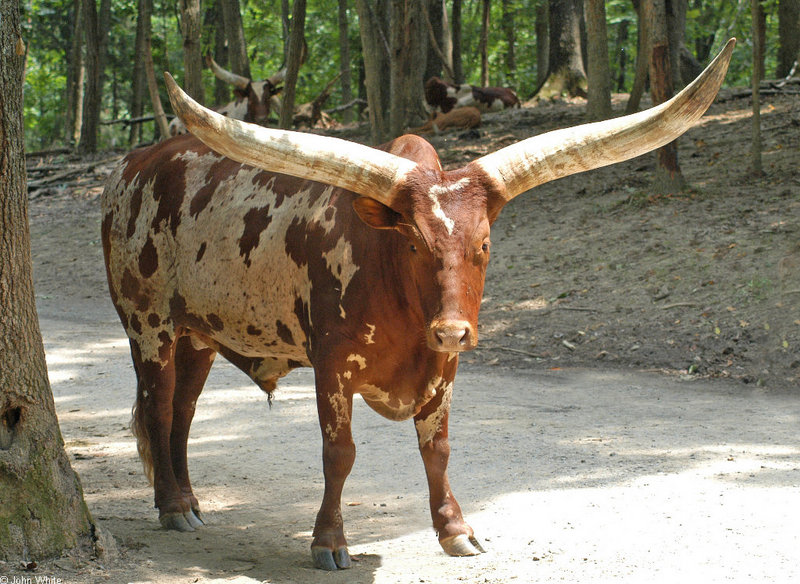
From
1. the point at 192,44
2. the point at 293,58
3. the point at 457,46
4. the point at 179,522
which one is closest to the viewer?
the point at 179,522

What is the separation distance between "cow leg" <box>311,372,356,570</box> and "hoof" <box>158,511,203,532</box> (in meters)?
1.08

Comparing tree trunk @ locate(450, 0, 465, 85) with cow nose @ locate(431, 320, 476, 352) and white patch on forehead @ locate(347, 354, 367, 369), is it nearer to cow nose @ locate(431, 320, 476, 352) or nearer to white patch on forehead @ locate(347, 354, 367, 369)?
white patch on forehead @ locate(347, 354, 367, 369)

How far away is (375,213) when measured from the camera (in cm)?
421

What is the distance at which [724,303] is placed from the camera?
9438mm

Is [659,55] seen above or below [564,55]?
below

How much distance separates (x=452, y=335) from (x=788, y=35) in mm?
15295

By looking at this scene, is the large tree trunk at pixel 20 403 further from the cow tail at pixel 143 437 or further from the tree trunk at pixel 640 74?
the tree trunk at pixel 640 74

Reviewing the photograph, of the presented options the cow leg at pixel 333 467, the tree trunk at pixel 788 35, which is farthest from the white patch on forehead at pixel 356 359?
the tree trunk at pixel 788 35

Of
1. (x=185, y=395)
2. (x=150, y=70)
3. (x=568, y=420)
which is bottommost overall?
(x=568, y=420)

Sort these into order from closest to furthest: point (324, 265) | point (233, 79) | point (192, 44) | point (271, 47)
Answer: point (324, 265) → point (192, 44) → point (233, 79) → point (271, 47)

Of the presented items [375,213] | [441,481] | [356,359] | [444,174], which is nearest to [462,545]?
[441,481]

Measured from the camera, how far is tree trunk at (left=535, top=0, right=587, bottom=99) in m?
19.3

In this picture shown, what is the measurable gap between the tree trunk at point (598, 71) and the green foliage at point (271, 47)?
7920mm

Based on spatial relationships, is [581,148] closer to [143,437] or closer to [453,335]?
[453,335]
